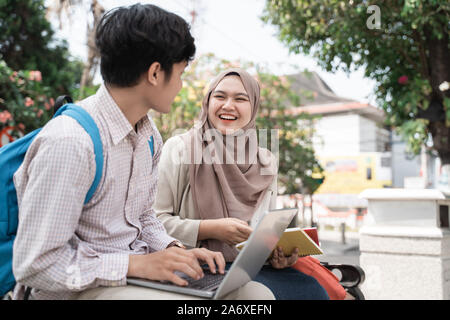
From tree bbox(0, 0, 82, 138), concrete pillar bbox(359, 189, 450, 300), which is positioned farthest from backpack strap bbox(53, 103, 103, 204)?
tree bbox(0, 0, 82, 138)

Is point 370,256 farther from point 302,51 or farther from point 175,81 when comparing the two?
point 302,51

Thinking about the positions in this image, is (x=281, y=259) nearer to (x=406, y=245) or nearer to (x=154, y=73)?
(x=154, y=73)

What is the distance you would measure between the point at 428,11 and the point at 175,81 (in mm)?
4203

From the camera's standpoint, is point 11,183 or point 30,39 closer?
point 11,183

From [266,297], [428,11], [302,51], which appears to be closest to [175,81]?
[266,297]

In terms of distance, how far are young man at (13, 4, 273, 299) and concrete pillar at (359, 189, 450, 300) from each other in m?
2.69

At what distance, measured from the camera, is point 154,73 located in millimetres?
1313

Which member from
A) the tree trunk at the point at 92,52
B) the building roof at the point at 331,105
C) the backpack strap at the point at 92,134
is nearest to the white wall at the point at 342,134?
the building roof at the point at 331,105

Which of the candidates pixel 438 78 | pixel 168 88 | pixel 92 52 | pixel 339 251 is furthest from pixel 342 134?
pixel 168 88

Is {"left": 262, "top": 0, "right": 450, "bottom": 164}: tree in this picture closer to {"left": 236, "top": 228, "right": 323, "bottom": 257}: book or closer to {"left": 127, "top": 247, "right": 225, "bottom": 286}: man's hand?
{"left": 236, "top": 228, "right": 323, "bottom": 257}: book

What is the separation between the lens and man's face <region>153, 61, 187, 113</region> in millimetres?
1341

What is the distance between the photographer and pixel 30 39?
983 centimetres

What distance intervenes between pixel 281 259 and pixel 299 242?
0.15m

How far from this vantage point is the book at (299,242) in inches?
63.4
